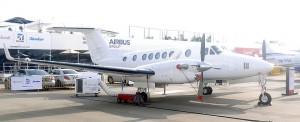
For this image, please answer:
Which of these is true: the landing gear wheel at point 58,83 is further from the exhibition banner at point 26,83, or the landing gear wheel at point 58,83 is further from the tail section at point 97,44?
the tail section at point 97,44

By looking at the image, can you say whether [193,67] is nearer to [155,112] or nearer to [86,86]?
[155,112]

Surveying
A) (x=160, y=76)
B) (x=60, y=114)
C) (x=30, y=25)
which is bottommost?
(x=60, y=114)

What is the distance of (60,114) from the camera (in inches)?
464

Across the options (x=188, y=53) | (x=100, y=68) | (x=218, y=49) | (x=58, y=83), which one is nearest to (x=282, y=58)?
(x=218, y=49)

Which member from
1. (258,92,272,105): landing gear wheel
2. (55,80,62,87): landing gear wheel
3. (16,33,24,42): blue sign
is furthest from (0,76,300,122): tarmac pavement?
(16,33,24,42): blue sign

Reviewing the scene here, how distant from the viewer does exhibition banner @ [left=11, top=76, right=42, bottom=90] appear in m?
21.8

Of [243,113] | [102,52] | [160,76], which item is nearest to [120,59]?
[102,52]

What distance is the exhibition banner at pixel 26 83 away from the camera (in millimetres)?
21812

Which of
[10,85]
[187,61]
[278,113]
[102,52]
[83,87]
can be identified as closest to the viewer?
[278,113]

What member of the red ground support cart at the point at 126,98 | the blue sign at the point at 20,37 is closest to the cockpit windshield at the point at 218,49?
the red ground support cart at the point at 126,98

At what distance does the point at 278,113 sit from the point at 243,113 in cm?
124

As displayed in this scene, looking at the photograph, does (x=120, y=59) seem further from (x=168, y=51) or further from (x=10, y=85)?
(x=10, y=85)

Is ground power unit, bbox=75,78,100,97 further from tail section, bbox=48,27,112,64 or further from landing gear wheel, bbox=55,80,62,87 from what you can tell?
landing gear wheel, bbox=55,80,62,87

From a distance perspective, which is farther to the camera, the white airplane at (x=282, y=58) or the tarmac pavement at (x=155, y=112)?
the white airplane at (x=282, y=58)
